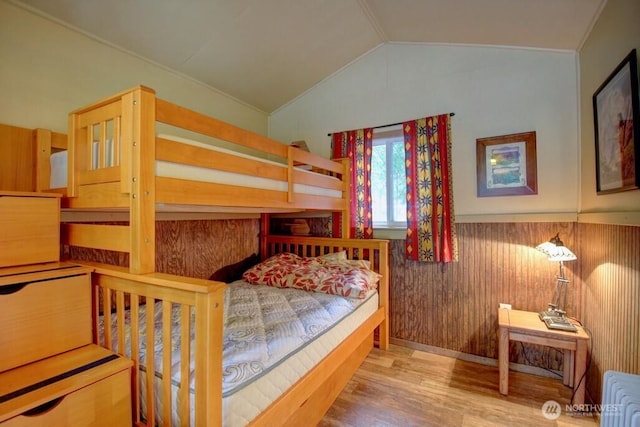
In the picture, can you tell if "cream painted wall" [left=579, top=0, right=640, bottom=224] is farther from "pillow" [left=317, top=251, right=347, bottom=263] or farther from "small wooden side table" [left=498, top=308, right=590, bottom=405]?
"pillow" [left=317, top=251, right=347, bottom=263]

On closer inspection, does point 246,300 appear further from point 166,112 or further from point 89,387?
point 166,112

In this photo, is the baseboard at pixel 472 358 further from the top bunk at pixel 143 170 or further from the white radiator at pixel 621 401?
the top bunk at pixel 143 170

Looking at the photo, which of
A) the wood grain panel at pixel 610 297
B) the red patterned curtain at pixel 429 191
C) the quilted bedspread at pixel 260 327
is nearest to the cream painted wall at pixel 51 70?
the quilted bedspread at pixel 260 327

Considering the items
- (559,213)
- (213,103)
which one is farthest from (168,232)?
(559,213)

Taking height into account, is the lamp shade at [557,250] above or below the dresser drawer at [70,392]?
above

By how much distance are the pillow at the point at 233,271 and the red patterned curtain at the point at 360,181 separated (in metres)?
1.08

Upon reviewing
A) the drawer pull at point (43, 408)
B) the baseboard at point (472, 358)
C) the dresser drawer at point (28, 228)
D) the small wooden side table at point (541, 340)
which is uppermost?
the dresser drawer at point (28, 228)

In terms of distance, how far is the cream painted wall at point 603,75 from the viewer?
58.0 inches

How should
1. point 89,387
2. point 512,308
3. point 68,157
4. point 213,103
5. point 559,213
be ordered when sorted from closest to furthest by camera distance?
point 89,387 → point 68,157 → point 559,213 → point 512,308 → point 213,103

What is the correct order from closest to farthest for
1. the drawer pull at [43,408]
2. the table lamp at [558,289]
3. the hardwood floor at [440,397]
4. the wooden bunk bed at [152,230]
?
the drawer pull at [43,408], the wooden bunk bed at [152,230], the hardwood floor at [440,397], the table lamp at [558,289]

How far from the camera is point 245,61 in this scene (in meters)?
2.72

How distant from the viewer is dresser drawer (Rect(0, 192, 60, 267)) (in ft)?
4.05

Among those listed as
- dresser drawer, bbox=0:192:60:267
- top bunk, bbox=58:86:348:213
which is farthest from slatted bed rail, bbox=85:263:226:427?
top bunk, bbox=58:86:348:213

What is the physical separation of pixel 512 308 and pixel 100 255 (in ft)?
10.6
